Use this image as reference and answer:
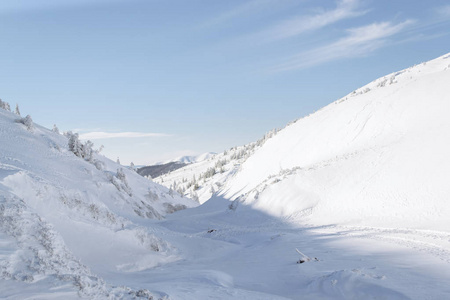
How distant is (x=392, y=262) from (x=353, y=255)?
1907 mm

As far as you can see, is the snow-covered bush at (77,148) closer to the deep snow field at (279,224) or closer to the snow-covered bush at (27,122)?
the deep snow field at (279,224)

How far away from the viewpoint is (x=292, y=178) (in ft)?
111

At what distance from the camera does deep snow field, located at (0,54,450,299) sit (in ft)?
26.3

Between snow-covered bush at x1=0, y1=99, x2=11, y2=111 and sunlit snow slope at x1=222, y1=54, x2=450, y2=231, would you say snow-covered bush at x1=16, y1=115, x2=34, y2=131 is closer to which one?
snow-covered bush at x1=0, y1=99, x2=11, y2=111

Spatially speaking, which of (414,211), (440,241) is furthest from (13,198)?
(414,211)

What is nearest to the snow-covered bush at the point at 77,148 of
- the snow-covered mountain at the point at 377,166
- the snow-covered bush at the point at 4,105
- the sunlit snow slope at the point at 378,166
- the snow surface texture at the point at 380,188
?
the snow-covered bush at the point at 4,105

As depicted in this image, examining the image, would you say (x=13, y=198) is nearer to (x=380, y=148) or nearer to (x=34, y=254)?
(x=34, y=254)

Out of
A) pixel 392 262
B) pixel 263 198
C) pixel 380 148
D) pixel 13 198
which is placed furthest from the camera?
pixel 263 198

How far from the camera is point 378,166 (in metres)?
28.8

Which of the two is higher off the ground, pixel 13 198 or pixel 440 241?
pixel 13 198

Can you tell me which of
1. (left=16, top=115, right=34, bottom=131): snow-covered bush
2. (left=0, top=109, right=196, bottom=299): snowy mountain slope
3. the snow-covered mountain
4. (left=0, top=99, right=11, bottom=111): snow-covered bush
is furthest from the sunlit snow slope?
(left=0, top=99, right=11, bottom=111): snow-covered bush

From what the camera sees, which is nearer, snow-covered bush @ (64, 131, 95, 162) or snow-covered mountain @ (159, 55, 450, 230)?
snow-covered mountain @ (159, 55, 450, 230)

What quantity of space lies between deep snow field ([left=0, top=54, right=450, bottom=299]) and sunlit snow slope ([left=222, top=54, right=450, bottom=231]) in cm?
15

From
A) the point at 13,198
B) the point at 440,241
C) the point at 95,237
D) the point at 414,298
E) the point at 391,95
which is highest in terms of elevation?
the point at 391,95
